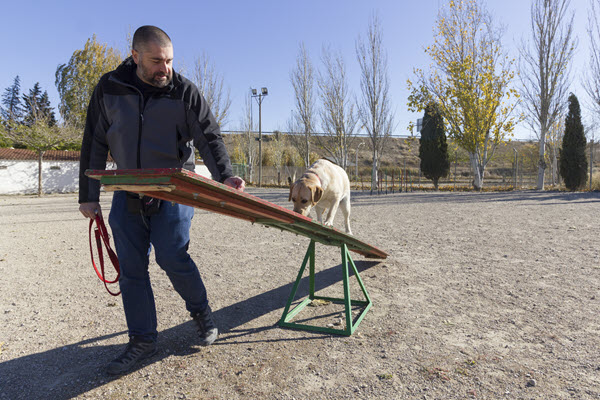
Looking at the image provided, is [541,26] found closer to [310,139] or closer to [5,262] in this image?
[310,139]

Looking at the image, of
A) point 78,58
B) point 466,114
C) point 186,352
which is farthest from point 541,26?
point 78,58

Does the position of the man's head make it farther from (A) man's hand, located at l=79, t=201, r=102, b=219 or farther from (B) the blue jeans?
(A) man's hand, located at l=79, t=201, r=102, b=219

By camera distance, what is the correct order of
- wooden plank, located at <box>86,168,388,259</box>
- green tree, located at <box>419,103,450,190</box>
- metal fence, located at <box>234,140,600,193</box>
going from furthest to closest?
1. green tree, located at <box>419,103,450,190</box>
2. metal fence, located at <box>234,140,600,193</box>
3. wooden plank, located at <box>86,168,388,259</box>

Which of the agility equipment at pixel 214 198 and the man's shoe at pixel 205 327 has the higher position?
the agility equipment at pixel 214 198

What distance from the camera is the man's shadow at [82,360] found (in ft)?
7.41

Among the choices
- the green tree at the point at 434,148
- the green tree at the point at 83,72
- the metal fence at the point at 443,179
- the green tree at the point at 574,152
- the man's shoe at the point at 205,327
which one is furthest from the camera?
the green tree at the point at 83,72

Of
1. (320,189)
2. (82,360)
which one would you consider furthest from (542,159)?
(82,360)

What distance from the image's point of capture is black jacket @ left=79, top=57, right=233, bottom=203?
235cm

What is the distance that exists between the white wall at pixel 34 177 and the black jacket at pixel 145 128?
28035 mm

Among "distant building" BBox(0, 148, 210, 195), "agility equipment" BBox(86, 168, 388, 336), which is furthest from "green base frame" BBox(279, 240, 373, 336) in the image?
"distant building" BBox(0, 148, 210, 195)

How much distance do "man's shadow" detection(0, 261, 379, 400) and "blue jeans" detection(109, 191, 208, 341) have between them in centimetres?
30

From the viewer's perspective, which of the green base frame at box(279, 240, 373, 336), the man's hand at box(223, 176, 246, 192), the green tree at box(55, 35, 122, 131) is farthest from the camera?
the green tree at box(55, 35, 122, 131)

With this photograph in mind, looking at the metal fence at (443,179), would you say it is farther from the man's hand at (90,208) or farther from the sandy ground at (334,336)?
the man's hand at (90,208)

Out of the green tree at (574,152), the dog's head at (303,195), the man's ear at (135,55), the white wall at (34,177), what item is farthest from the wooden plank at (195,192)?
the white wall at (34,177)
